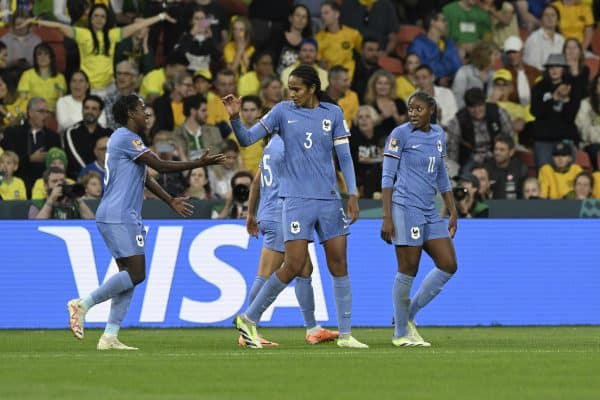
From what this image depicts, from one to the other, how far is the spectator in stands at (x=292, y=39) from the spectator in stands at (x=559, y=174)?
168 inches

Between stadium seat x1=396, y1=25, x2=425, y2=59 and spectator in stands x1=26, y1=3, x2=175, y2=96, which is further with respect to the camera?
stadium seat x1=396, y1=25, x2=425, y2=59

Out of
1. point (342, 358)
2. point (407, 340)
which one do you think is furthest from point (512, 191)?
point (342, 358)

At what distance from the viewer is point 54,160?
2003cm

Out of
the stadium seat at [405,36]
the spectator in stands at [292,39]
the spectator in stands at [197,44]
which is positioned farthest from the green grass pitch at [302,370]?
the stadium seat at [405,36]

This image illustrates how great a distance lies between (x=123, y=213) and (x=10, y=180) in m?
7.06

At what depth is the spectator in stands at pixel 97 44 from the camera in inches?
882

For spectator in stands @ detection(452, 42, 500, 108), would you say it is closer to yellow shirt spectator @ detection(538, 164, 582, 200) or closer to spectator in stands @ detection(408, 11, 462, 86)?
spectator in stands @ detection(408, 11, 462, 86)

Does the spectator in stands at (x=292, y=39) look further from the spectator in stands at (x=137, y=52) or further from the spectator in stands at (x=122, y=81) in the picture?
the spectator in stands at (x=122, y=81)

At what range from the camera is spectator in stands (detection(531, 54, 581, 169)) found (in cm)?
2309

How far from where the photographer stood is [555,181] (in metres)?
21.3

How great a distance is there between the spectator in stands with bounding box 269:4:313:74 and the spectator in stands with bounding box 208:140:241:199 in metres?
2.49

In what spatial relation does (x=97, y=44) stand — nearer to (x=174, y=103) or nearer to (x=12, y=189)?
(x=174, y=103)

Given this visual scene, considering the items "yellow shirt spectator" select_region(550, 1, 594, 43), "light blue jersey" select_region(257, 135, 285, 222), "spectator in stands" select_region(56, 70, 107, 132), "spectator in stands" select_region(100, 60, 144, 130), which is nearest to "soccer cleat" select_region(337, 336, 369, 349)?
"light blue jersey" select_region(257, 135, 285, 222)

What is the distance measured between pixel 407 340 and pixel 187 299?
483cm
